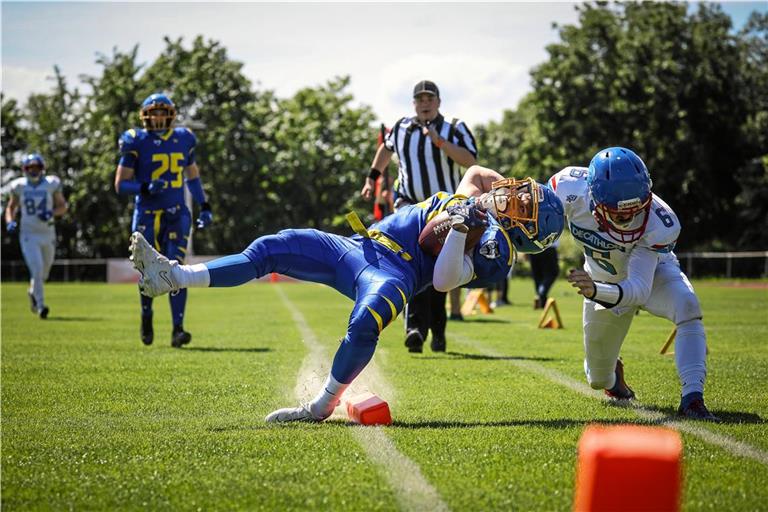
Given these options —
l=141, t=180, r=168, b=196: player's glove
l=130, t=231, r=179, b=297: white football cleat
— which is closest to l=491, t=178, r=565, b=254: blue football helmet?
l=130, t=231, r=179, b=297: white football cleat

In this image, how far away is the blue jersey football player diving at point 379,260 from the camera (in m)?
5.04

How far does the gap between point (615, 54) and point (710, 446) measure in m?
39.6

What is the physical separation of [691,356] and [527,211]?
1.19 m

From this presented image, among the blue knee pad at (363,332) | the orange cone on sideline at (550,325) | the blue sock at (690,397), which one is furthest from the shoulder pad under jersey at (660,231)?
the orange cone on sideline at (550,325)

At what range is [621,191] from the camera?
17.1 ft

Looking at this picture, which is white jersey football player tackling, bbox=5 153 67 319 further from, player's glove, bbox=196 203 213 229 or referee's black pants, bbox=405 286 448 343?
referee's black pants, bbox=405 286 448 343

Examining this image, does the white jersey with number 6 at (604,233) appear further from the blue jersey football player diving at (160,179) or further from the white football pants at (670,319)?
the blue jersey football player diving at (160,179)

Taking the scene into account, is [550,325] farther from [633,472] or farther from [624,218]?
[633,472]

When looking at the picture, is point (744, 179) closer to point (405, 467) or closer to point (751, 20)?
point (751, 20)

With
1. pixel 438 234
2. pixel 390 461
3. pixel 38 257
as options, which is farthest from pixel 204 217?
pixel 38 257

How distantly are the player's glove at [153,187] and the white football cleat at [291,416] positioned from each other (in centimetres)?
479

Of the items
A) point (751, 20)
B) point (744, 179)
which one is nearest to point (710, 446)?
point (744, 179)

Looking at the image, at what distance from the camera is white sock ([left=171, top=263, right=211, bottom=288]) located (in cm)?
524

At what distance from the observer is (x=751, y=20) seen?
49781 millimetres
